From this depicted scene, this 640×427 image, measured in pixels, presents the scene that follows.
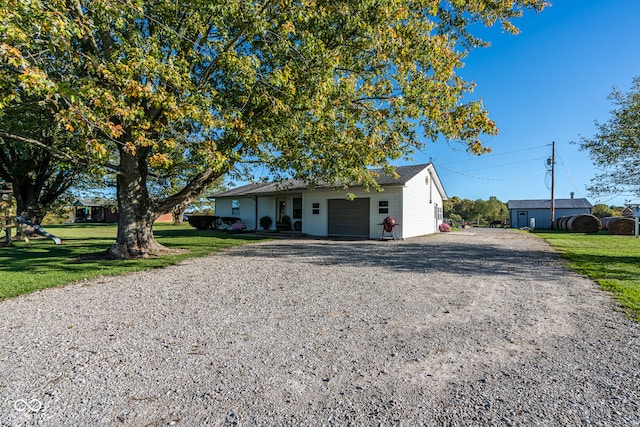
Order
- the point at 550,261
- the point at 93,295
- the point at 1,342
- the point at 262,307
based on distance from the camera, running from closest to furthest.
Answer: the point at 1,342 → the point at 262,307 → the point at 93,295 → the point at 550,261

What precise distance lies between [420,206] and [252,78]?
48.2ft

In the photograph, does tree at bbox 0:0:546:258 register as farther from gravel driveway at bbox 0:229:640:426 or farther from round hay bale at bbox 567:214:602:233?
round hay bale at bbox 567:214:602:233

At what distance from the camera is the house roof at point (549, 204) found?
1475 inches

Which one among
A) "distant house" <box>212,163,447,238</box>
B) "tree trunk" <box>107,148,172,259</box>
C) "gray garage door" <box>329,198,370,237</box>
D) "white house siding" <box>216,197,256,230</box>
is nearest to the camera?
"tree trunk" <box>107,148,172,259</box>

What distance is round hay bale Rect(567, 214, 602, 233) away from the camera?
23.3 m

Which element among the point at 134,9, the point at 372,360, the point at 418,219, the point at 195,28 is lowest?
the point at 372,360

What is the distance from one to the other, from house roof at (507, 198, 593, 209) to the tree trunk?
4272 cm

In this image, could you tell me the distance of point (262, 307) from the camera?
4.55 m

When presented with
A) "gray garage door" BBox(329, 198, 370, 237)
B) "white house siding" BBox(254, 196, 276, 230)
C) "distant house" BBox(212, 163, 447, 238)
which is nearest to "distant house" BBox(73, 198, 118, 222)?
"distant house" BBox(212, 163, 447, 238)

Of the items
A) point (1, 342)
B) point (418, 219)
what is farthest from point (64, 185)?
point (418, 219)

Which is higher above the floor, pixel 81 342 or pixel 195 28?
pixel 195 28

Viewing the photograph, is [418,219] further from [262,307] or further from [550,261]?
[262,307]

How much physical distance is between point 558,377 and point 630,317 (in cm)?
252

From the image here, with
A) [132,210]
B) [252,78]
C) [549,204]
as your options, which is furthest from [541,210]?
[132,210]
